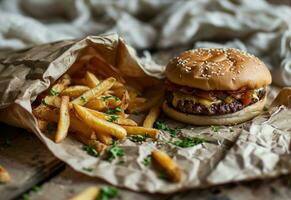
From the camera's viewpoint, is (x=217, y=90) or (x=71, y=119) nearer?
(x=71, y=119)

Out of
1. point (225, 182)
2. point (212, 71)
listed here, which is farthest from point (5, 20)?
point (225, 182)

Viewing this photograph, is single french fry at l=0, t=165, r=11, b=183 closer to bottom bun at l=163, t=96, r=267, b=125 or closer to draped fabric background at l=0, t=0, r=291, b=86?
bottom bun at l=163, t=96, r=267, b=125

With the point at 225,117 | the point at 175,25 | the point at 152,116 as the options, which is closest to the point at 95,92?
the point at 152,116

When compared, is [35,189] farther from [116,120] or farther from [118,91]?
[118,91]

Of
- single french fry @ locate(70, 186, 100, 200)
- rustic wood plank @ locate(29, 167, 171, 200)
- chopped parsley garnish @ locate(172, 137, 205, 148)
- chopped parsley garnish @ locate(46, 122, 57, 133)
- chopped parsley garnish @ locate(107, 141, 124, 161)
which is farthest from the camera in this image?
chopped parsley garnish @ locate(46, 122, 57, 133)

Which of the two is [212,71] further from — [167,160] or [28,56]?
[28,56]

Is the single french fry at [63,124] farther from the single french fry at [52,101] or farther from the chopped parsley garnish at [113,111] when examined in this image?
the chopped parsley garnish at [113,111]

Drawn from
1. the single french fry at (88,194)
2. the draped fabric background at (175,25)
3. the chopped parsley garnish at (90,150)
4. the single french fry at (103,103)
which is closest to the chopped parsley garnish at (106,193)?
the single french fry at (88,194)

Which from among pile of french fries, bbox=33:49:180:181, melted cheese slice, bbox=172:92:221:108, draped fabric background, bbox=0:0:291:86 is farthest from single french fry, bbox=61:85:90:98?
draped fabric background, bbox=0:0:291:86

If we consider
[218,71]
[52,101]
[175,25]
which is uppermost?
[218,71]
